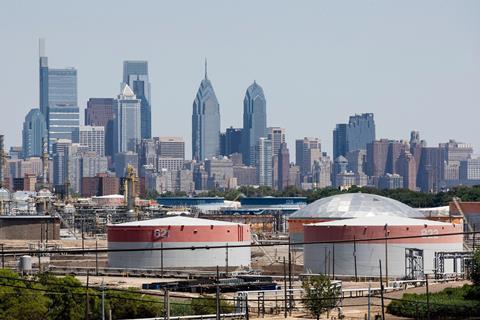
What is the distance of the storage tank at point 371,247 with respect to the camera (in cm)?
8969

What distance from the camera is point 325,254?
9038 cm

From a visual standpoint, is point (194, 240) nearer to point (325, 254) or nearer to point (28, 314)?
point (325, 254)

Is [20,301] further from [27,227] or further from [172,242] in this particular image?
[27,227]

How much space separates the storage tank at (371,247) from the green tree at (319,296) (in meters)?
20.3

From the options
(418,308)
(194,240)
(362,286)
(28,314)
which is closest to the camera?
(28,314)

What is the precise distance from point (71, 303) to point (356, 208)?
53.5 metres

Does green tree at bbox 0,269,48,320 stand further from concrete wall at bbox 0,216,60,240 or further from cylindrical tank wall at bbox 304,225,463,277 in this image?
concrete wall at bbox 0,216,60,240

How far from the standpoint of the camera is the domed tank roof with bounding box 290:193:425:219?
109 meters

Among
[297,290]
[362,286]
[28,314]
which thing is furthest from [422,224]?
[28,314]

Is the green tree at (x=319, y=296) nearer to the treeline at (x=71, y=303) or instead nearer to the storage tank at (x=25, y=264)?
the treeline at (x=71, y=303)

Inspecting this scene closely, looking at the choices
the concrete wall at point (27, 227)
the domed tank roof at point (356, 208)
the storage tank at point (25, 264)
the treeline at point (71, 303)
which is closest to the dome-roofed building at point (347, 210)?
the domed tank roof at point (356, 208)

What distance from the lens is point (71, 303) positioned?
59.6 meters

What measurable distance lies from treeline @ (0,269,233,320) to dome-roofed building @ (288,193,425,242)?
4553 cm

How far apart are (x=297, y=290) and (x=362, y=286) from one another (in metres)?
9.96
